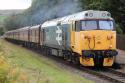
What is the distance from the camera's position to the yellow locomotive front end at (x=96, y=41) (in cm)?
2291

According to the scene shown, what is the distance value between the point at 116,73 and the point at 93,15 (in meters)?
3.79

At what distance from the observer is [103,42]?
2312cm

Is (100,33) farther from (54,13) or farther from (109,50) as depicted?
(54,13)

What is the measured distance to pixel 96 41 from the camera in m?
23.1

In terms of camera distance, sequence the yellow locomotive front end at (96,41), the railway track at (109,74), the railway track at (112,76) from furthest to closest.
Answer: the yellow locomotive front end at (96,41)
the railway track at (109,74)
the railway track at (112,76)

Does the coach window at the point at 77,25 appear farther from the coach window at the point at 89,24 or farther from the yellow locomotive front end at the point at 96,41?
the coach window at the point at 89,24

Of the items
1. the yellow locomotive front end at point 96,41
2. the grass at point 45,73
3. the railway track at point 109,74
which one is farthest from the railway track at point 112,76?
the grass at point 45,73

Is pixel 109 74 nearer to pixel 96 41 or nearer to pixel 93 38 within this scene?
pixel 96 41

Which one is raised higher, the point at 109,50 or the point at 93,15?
the point at 93,15

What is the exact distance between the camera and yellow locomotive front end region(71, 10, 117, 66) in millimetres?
22906

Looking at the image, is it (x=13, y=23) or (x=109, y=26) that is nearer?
(x=109, y=26)

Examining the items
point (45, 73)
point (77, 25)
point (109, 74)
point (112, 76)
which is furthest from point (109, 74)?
point (45, 73)

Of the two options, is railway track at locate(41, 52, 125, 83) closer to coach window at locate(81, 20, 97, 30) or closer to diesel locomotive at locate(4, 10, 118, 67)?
diesel locomotive at locate(4, 10, 118, 67)

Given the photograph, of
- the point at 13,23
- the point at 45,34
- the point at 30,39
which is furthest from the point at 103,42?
the point at 13,23
